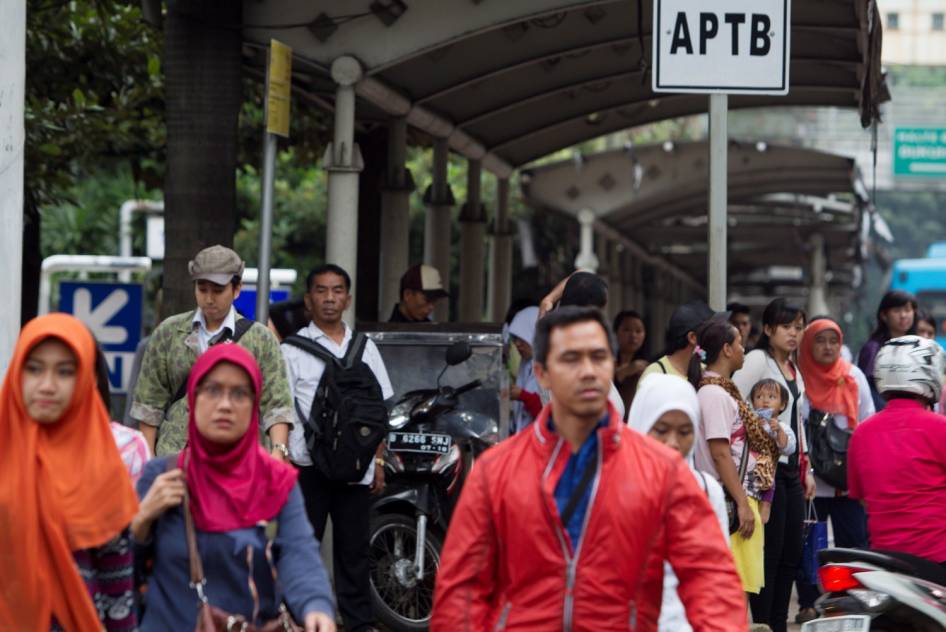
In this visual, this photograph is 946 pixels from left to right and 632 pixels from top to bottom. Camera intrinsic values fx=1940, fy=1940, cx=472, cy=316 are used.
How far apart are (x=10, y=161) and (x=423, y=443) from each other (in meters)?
3.03

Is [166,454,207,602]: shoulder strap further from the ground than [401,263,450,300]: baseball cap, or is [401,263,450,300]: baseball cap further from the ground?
[401,263,450,300]: baseball cap

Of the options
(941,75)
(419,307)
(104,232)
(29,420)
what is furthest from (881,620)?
(941,75)

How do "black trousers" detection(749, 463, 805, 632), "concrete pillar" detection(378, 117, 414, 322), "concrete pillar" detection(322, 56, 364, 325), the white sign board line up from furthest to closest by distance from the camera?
"concrete pillar" detection(378, 117, 414, 322), "concrete pillar" detection(322, 56, 364, 325), "black trousers" detection(749, 463, 805, 632), the white sign board

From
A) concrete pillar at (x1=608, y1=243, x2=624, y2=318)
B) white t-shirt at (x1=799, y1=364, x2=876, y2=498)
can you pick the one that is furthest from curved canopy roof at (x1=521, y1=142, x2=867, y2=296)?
white t-shirt at (x1=799, y1=364, x2=876, y2=498)

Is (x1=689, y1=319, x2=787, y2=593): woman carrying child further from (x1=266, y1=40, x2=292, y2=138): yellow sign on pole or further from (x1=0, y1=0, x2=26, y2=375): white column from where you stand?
(x1=0, y1=0, x2=26, y2=375): white column

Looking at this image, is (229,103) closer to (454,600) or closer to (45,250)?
(454,600)

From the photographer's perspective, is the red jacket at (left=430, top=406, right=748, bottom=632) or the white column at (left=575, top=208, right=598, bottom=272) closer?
the red jacket at (left=430, top=406, right=748, bottom=632)

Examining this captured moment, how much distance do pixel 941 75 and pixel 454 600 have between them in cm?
12043

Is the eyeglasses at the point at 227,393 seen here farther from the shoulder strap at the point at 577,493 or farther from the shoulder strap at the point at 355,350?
the shoulder strap at the point at 355,350

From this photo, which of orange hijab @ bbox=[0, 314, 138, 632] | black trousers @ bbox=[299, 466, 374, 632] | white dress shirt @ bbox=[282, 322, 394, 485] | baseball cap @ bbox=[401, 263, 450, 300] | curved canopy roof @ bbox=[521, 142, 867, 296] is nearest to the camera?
orange hijab @ bbox=[0, 314, 138, 632]

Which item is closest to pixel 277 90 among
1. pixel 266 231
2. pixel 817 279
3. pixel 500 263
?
pixel 266 231

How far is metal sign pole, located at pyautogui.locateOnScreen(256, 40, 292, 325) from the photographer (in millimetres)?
9461

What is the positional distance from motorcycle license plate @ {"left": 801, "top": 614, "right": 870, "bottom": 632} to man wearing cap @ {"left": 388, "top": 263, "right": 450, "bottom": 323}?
445cm

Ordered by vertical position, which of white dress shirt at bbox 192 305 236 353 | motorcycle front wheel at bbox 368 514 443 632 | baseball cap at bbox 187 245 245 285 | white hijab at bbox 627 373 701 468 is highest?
baseball cap at bbox 187 245 245 285
